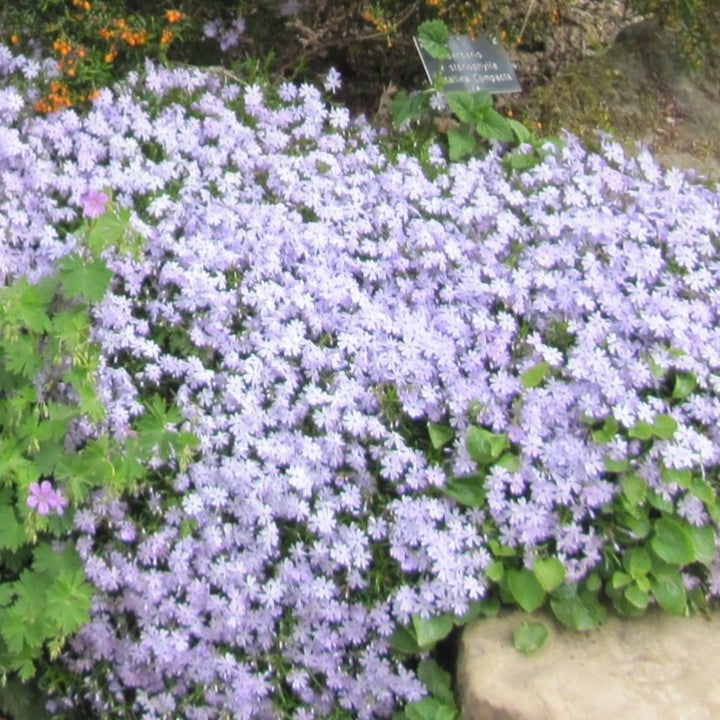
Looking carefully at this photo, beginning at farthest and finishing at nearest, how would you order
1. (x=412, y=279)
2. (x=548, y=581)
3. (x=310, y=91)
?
(x=310, y=91) < (x=412, y=279) < (x=548, y=581)

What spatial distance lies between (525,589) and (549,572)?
74mm

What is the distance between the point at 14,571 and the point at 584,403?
1475mm

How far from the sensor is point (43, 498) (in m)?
2.77

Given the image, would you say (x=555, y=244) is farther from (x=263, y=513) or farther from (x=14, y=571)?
(x=14, y=571)

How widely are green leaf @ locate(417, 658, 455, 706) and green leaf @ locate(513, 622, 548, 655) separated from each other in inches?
7.6

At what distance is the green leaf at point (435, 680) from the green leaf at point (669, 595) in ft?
1.76

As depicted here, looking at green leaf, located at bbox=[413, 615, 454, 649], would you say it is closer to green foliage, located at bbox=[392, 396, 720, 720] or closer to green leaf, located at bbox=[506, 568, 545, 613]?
green foliage, located at bbox=[392, 396, 720, 720]

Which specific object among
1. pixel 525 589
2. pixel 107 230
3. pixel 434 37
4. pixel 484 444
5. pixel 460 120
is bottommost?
pixel 525 589

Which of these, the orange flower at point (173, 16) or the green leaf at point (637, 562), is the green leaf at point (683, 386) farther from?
the orange flower at point (173, 16)

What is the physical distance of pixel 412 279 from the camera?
3254 millimetres

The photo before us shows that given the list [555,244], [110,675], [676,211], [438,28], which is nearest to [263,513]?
[110,675]

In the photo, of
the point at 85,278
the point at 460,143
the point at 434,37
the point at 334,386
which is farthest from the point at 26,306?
the point at 434,37

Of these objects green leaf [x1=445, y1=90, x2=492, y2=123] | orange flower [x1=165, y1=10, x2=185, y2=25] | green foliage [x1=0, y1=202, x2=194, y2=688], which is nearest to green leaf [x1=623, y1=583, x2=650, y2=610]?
green foliage [x1=0, y1=202, x2=194, y2=688]

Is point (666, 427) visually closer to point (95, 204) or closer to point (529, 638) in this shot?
point (529, 638)
